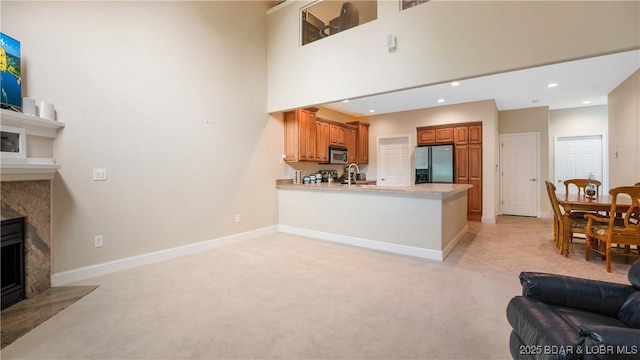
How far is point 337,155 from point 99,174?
14.7ft

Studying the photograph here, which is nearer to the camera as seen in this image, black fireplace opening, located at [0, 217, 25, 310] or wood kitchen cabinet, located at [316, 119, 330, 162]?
black fireplace opening, located at [0, 217, 25, 310]

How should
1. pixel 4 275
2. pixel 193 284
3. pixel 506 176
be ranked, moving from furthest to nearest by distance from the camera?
pixel 506 176, pixel 193 284, pixel 4 275

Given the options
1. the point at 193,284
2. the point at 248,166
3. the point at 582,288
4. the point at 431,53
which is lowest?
the point at 193,284

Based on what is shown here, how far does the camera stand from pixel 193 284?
2.80 meters

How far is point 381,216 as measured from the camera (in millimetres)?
4020

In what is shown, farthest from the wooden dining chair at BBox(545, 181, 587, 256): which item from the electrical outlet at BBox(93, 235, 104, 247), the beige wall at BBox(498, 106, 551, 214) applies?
the electrical outlet at BBox(93, 235, 104, 247)

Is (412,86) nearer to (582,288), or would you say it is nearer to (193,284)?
(582,288)

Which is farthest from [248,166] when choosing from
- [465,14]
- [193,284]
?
[465,14]

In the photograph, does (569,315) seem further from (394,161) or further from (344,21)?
(394,161)

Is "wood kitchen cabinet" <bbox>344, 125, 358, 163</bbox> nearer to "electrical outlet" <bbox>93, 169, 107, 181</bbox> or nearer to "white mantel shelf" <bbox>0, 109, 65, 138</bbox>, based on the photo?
"electrical outlet" <bbox>93, 169, 107, 181</bbox>

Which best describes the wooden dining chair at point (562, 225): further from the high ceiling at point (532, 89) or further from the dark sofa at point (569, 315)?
the dark sofa at point (569, 315)

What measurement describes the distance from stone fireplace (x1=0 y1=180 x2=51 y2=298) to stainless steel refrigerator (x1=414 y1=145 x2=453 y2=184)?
21.3 ft

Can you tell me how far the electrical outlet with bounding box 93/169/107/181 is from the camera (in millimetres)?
3027

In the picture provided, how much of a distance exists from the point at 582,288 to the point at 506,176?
654cm
